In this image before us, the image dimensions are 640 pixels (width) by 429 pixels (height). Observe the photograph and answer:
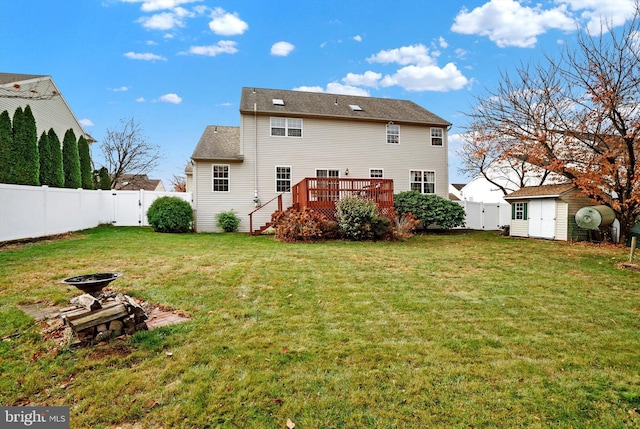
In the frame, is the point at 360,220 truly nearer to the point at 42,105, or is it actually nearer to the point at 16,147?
the point at 16,147

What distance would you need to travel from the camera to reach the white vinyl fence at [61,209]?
8.66 m

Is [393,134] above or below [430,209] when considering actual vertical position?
above

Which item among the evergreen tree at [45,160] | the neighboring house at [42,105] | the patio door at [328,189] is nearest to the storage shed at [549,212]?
the patio door at [328,189]

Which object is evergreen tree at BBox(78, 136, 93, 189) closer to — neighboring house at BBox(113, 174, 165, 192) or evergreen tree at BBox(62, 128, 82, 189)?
evergreen tree at BBox(62, 128, 82, 189)

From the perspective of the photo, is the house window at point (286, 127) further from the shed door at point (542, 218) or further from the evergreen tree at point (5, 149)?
the shed door at point (542, 218)

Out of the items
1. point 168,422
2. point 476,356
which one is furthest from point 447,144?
point 168,422

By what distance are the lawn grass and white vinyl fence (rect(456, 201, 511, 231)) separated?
1326cm

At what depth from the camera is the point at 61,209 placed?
1092 centimetres

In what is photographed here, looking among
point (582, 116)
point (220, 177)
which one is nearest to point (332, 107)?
point (220, 177)

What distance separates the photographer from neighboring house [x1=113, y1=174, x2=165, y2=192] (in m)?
28.0

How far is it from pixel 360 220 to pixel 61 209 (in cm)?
1049

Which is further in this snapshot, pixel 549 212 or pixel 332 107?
pixel 332 107

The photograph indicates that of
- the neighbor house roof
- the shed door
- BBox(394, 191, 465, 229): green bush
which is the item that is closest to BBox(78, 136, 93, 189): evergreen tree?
BBox(394, 191, 465, 229): green bush

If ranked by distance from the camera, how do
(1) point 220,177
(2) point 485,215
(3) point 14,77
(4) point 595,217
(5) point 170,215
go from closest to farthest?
(4) point 595,217 < (5) point 170,215 < (1) point 220,177 < (3) point 14,77 < (2) point 485,215
